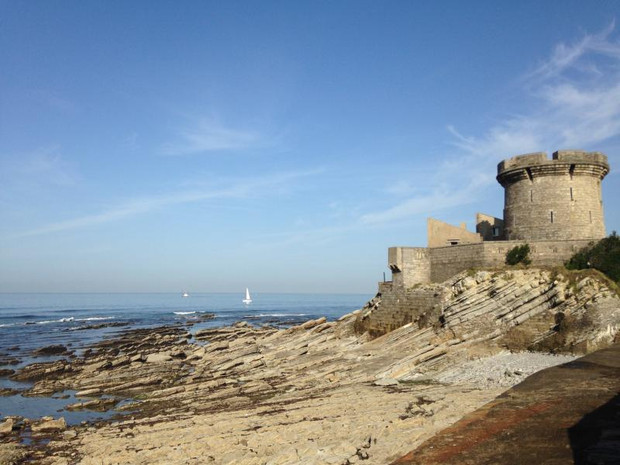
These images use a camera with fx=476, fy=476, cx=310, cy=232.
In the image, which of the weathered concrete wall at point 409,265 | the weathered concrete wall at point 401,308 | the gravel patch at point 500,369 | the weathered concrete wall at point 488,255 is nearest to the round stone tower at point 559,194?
the weathered concrete wall at point 488,255

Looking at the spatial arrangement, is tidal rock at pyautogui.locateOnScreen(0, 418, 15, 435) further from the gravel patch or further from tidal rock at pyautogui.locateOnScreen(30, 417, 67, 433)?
the gravel patch

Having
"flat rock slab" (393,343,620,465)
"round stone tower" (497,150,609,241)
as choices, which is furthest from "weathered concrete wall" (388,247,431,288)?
"flat rock slab" (393,343,620,465)

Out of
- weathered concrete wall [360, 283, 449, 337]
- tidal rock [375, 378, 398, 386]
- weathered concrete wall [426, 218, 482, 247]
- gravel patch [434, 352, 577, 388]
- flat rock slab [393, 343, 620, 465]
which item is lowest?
tidal rock [375, 378, 398, 386]

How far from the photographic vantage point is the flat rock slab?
7953 millimetres

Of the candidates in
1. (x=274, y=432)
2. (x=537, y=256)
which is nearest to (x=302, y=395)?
(x=274, y=432)

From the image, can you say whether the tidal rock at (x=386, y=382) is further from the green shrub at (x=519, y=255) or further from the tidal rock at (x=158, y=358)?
the tidal rock at (x=158, y=358)

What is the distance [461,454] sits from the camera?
335 inches

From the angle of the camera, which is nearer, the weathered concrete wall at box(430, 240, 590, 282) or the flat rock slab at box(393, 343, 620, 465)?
the flat rock slab at box(393, 343, 620, 465)

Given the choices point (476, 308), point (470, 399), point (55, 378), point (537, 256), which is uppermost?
point (537, 256)

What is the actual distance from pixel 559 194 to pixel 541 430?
21.3 m

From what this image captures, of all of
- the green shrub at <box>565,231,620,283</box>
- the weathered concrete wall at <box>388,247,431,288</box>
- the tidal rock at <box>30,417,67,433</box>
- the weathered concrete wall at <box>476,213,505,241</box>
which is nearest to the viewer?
the tidal rock at <box>30,417,67,433</box>

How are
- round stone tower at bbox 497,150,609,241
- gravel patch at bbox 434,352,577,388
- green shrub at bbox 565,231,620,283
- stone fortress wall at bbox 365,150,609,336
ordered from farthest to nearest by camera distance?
round stone tower at bbox 497,150,609,241 → stone fortress wall at bbox 365,150,609,336 → green shrub at bbox 565,231,620,283 → gravel patch at bbox 434,352,577,388

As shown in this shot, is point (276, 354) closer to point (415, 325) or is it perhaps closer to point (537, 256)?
point (415, 325)

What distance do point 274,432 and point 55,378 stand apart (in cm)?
2142
